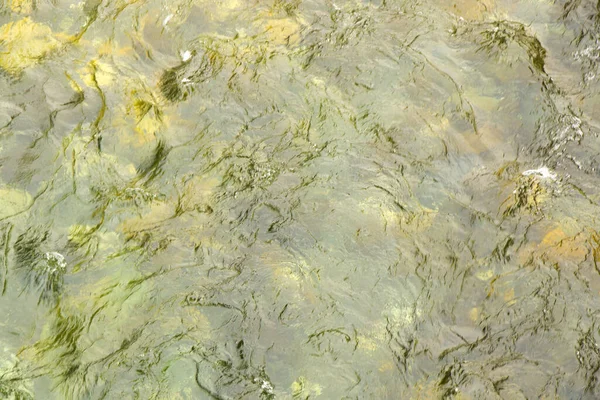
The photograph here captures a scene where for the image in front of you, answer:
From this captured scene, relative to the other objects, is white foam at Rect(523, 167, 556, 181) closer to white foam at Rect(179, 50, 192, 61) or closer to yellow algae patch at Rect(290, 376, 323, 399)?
yellow algae patch at Rect(290, 376, 323, 399)

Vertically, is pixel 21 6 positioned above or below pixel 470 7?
above

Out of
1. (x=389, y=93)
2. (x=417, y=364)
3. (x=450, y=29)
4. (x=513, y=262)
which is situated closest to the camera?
(x=417, y=364)

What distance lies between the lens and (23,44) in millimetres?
4746

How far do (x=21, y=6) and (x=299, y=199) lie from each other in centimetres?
302

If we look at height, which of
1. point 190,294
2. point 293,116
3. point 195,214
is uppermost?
point 293,116

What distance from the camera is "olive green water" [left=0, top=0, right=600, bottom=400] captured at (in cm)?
372

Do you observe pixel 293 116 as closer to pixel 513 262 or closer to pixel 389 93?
pixel 389 93

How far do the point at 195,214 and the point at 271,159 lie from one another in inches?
28.4

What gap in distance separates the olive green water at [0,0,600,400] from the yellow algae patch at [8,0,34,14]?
0.02m

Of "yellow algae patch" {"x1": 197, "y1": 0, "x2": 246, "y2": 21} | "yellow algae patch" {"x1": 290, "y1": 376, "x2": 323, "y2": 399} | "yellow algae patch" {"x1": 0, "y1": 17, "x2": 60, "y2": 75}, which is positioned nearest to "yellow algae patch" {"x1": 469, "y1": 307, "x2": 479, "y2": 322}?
"yellow algae patch" {"x1": 290, "y1": 376, "x2": 323, "y2": 399}

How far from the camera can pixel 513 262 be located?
4094 millimetres

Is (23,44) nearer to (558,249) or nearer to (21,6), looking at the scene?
(21,6)

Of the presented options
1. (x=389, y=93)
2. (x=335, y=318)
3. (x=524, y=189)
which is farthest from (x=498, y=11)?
(x=335, y=318)

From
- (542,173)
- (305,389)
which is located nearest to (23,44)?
(305,389)
